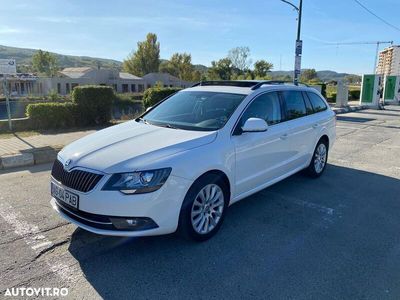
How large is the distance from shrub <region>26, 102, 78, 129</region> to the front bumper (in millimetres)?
7791

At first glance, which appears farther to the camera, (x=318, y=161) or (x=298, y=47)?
(x=298, y=47)

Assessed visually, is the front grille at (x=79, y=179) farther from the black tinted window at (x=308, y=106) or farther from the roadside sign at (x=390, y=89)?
the roadside sign at (x=390, y=89)

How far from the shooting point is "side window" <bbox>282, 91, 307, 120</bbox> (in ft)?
15.8

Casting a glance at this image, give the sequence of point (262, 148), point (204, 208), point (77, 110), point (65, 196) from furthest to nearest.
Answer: point (77, 110), point (262, 148), point (204, 208), point (65, 196)

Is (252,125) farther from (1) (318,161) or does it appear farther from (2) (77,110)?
(2) (77,110)

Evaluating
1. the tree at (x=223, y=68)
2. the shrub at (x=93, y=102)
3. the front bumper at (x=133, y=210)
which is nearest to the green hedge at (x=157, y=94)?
the shrub at (x=93, y=102)

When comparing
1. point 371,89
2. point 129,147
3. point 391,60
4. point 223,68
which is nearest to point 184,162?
point 129,147

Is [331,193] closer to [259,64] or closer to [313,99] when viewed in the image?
[313,99]

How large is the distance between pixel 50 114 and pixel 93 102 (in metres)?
1.36

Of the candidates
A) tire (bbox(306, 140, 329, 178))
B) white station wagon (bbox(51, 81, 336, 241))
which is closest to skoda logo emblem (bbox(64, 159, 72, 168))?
white station wagon (bbox(51, 81, 336, 241))

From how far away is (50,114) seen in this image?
9.97 m

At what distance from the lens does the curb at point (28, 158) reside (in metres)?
6.24

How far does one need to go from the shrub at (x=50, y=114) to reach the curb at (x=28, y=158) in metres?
3.36

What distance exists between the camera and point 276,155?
445 cm
